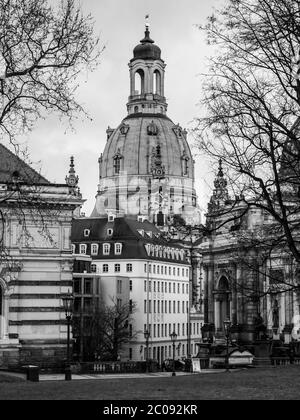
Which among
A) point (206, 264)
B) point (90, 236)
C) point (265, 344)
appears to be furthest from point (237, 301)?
point (90, 236)

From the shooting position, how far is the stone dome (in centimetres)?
18975

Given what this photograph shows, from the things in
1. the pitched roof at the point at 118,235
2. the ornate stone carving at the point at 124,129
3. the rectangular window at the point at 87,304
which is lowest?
the rectangular window at the point at 87,304

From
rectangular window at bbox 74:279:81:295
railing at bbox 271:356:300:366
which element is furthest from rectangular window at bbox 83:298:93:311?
railing at bbox 271:356:300:366

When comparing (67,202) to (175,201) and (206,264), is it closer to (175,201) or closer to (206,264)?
(206,264)

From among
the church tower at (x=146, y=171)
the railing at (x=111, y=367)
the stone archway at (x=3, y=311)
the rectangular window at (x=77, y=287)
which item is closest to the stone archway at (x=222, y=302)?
the railing at (x=111, y=367)

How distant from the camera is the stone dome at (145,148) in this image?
189750 millimetres

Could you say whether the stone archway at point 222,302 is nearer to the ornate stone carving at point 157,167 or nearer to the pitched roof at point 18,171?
the pitched roof at point 18,171

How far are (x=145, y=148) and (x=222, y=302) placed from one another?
11722cm

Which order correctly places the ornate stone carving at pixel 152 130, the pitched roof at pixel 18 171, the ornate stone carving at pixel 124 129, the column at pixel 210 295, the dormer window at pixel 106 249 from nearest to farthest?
the pitched roof at pixel 18 171, the column at pixel 210 295, the dormer window at pixel 106 249, the ornate stone carving at pixel 152 130, the ornate stone carving at pixel 124 129

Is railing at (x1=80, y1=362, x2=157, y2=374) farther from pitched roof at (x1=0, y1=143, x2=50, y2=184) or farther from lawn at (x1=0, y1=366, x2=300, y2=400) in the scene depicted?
lawn at (x1=0, y1=366, x2=300, y2=400)

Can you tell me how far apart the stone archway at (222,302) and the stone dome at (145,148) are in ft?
368

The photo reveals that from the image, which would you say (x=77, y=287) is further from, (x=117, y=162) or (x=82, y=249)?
(x=117, y=162)

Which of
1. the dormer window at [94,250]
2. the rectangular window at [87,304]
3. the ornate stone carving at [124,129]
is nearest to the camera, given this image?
the rectangular window at [87,304]

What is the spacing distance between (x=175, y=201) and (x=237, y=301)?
116 m
